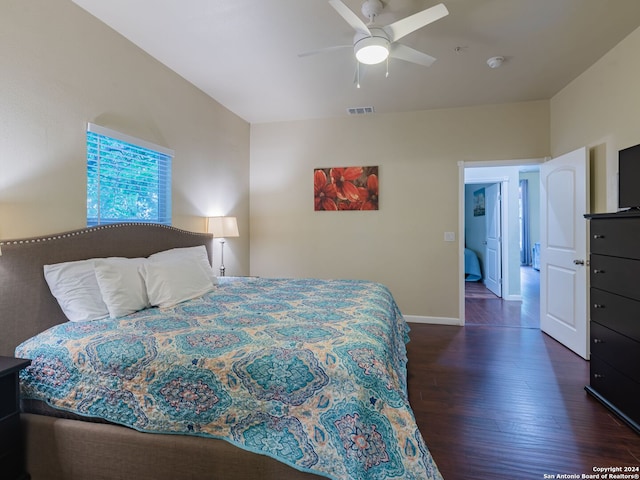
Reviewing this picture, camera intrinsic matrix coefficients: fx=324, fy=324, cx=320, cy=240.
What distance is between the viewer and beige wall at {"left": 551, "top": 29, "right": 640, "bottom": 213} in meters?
2.60

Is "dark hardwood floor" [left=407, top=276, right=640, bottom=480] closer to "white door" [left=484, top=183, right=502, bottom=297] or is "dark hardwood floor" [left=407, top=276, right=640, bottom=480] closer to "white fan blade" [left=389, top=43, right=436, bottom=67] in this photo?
"white fan blade" [left=389, top=43, right=436, bottom=67]

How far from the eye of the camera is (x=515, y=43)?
269 centimetres

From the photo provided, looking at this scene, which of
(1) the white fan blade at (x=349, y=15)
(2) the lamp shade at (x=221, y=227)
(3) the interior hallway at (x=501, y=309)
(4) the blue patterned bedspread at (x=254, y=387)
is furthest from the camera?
(3) the interior hallway at (x=501, y=309)

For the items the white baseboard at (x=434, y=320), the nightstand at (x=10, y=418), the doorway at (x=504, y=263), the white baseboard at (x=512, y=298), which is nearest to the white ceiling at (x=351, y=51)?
the doorway at (x=504, y=263)

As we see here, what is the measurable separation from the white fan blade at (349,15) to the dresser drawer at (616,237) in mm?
2064

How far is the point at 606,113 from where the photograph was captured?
290 cm

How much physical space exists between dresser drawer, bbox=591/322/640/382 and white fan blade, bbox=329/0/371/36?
8.53 ft

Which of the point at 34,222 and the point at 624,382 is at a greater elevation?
the point at 34,222

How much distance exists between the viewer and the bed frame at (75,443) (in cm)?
135

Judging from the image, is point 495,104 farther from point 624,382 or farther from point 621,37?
point 624,382

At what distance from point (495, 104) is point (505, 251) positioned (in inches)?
111

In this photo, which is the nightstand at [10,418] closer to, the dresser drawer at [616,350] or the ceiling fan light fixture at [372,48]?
the ceiling fan light fixture at [372,48]

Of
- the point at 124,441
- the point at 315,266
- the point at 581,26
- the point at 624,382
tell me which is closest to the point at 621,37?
the point at 581,26

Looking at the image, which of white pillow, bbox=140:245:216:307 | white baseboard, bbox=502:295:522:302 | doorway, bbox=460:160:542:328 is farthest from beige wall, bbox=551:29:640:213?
white pillow, bbox=140:245:216:307
